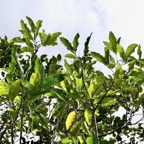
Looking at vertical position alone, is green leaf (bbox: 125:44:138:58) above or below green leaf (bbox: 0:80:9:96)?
above

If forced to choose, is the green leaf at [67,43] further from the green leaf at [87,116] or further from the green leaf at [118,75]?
the green leaf at [87,116]

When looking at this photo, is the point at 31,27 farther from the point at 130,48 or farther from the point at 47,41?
the point at 130,48

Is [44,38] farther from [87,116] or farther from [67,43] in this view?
[87,116]

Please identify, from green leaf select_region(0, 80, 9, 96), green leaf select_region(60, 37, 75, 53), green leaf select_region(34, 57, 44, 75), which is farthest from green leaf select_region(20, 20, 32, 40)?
green leaf select_region(0, 80, 9, 96)

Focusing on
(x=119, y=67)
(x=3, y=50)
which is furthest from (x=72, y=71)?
(x=3, y=50)

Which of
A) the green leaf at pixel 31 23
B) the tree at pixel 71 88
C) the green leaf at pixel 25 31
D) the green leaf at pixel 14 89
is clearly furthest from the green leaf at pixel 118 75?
the green leaf at pixel 31 23

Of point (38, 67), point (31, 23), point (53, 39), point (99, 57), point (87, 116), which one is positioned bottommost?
point (87, 116)

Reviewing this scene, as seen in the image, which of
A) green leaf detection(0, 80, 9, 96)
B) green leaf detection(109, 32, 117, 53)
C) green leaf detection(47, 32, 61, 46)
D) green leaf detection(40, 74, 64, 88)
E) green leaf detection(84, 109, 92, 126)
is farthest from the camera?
green leaf detection(47, 32, 61, 46)

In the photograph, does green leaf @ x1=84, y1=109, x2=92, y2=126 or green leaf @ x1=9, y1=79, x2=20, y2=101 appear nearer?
green leaf @ x1=9, y1=79, x2=20, y2=101

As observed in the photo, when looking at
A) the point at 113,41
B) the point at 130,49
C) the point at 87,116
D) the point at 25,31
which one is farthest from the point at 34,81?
the point at 25,31

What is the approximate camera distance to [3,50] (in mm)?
5031

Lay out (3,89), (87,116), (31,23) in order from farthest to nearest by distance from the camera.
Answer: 1. (31,23)
2. (87,116)
3. (3,89)

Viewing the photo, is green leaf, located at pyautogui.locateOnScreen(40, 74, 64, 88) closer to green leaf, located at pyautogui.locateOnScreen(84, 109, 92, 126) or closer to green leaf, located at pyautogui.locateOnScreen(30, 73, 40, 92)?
green leaf, located at pyautogui.locateOnScreen(30, 73, 40, 92)

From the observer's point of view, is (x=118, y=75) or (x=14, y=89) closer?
(x=14, y=89)
